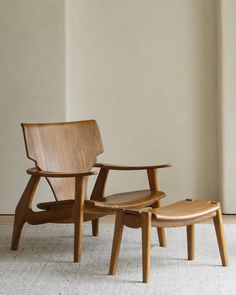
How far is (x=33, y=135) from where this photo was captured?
418cm

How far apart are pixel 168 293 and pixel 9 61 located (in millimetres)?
2840

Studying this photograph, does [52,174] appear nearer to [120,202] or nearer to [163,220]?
[120,202]

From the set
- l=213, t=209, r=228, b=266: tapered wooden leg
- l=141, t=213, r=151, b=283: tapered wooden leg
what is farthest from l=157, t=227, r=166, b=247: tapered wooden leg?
l=141, t=213, r=151, b=283: tapered wooden leg

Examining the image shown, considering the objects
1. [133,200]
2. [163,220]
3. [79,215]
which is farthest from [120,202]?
[163,220]

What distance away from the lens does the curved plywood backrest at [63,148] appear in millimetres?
4164

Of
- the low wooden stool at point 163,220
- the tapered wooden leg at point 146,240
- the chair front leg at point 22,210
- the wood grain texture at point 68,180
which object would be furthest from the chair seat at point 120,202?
the tapered wooden leg at point 146,240

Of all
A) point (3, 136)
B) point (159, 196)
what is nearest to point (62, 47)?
point (3, 136)

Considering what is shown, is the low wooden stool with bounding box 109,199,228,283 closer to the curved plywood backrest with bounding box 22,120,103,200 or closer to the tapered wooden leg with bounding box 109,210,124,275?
the tapered wooden leg with bounding box 109,210,124,275

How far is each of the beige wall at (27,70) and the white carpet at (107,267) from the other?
1.00 m

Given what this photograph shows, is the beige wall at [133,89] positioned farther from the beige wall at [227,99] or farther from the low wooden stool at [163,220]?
the low wooden stool at [163,220]

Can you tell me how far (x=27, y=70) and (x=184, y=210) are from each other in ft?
7.57

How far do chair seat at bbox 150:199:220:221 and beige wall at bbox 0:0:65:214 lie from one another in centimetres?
189

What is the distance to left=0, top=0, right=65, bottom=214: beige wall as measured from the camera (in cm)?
524

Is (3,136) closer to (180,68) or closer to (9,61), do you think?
(9,61)
